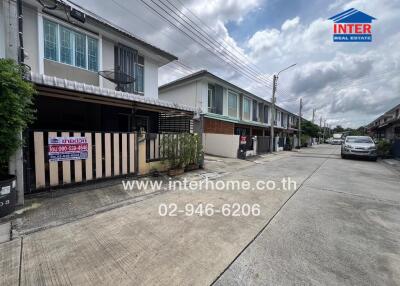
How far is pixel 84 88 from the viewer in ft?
16.8

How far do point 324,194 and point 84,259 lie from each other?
602 cm

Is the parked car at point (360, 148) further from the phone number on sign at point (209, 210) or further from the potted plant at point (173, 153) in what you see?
the phone number on sign at point (209, 210)

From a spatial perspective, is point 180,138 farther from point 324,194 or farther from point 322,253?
point 322,253

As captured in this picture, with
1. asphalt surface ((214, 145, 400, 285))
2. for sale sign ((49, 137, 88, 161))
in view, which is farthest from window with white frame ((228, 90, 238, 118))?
for sale sign ((49, 137, 88, 161))

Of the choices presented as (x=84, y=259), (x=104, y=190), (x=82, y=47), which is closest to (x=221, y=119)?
(x=82, y=47)

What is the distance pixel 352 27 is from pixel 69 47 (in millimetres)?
13272

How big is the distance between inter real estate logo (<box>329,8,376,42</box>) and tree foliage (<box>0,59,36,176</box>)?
12.4m

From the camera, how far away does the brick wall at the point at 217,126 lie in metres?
14.7

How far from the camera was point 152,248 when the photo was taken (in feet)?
9.12

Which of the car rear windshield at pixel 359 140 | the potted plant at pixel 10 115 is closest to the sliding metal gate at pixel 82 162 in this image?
the potted plant at pixel 10 115

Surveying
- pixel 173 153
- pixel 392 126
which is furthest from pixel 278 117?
pixel 173 153

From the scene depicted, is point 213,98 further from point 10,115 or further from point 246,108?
point 10,115

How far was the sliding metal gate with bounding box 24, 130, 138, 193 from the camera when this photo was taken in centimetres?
466

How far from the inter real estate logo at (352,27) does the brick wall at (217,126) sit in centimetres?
861
